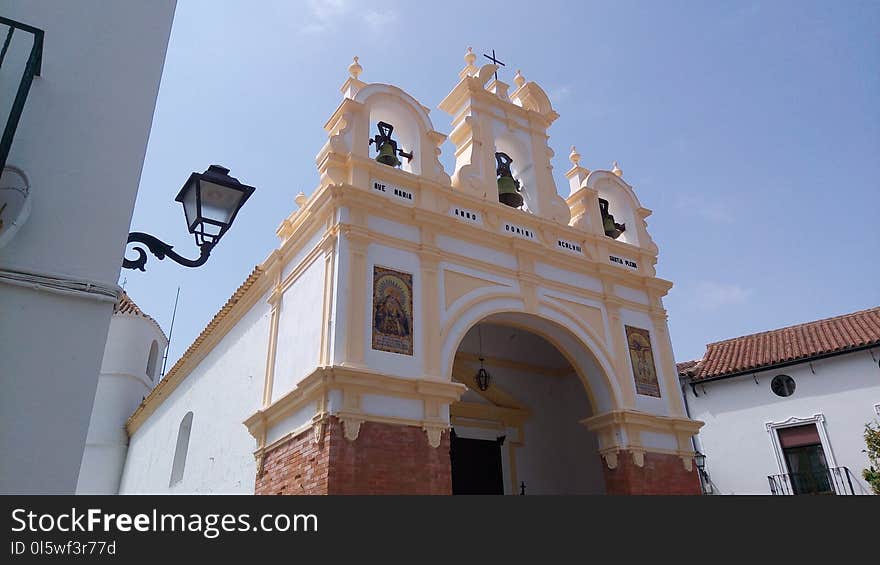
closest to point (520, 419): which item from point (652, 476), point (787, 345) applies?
point (652, 476)

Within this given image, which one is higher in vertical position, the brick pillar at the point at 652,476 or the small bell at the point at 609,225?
the small bell at the point at 609,225

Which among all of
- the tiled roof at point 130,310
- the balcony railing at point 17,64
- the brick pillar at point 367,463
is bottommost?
the brick pillar at point 367,463

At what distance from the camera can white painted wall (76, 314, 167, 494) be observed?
20.6 meters

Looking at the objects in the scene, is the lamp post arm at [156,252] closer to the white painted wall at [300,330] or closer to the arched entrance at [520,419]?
the white painted wall at [300,330]

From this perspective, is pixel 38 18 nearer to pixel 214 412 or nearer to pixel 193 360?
pixel 214 412

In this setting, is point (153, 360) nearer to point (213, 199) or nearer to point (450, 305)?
point (450, 305)

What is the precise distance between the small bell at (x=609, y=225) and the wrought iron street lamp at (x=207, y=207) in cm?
885

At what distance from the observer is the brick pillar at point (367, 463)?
24.9 feet

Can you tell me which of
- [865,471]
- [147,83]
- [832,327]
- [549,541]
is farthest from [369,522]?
[832,327]

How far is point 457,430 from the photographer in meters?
11.9

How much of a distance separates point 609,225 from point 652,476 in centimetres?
482

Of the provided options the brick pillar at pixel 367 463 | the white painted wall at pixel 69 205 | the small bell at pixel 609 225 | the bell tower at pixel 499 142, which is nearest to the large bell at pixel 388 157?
the bell tower at pixel 499 142

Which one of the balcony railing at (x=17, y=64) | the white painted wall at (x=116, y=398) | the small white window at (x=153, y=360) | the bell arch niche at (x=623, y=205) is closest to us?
the balcony railing at (x=17, y=64)

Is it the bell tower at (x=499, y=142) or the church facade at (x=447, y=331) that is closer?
the church facade at (x=447, y=331)
